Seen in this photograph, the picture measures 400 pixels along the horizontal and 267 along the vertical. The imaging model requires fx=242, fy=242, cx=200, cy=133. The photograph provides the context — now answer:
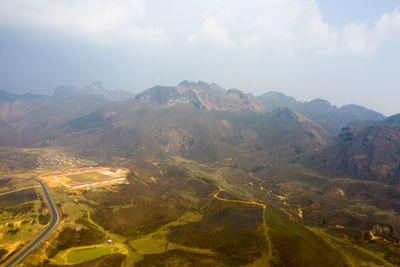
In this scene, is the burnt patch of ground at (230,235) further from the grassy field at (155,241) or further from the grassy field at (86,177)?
the grassy field at (86,177)

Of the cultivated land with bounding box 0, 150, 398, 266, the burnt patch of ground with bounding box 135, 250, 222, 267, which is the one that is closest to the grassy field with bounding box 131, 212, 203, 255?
the cultivated land with bounding box 0, 150, 398, 266

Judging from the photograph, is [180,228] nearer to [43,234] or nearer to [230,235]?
[230,235]

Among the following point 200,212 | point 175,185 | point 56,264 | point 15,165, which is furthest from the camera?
point 15,165

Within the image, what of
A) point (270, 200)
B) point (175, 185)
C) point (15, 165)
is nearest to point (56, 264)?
point (175, 185)

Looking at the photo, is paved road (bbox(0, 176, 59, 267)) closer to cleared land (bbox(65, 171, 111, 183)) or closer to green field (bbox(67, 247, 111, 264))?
green field (bbox(67, 247, 111, 264))

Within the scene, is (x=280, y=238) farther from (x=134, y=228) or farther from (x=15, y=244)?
(x=15, y=244)

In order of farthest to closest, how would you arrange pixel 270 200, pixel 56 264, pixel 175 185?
pixel 175 185, pixel 270 200, pixel 56 264
